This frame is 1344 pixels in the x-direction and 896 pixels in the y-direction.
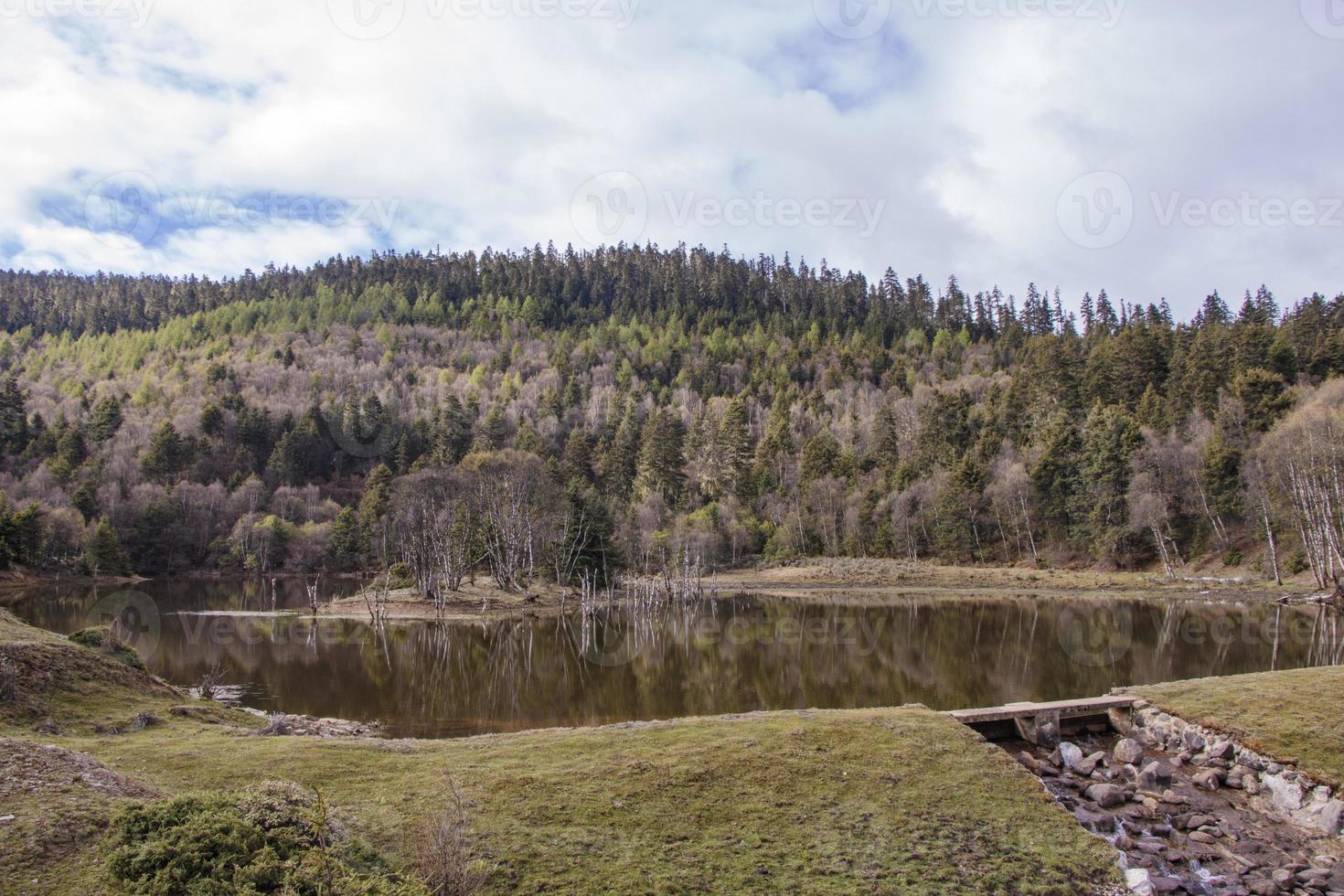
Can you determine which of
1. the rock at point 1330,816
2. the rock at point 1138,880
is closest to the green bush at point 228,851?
the rock at point 1138,880

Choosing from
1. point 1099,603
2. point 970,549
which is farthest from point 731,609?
point 970,549

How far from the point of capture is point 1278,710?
52.9 feet

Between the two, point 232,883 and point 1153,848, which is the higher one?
point 232,883

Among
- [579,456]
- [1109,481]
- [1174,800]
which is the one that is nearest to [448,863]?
[1174,800]

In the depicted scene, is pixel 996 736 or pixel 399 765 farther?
pixel 996 736

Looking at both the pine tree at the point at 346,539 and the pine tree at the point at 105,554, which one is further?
the pine tree at the point at 346,539

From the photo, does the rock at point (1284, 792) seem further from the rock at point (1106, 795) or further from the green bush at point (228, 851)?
the green bush at point (228, 851)

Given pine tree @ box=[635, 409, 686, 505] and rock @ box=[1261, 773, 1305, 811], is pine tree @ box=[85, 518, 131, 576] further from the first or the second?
rock @ box=[1261, 773, 1305, 811]

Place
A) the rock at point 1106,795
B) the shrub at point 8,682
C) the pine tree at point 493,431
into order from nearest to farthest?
the rock at point 1106,795 → the shrub at point 8,682 → the pine tree at point 493,431

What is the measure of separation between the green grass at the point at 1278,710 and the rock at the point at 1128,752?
6.06ft

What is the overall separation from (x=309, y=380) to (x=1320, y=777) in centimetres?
15754

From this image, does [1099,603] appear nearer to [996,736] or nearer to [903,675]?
[903,675]

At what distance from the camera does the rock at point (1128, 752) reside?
15.5m

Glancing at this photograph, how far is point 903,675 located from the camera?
27531mm
